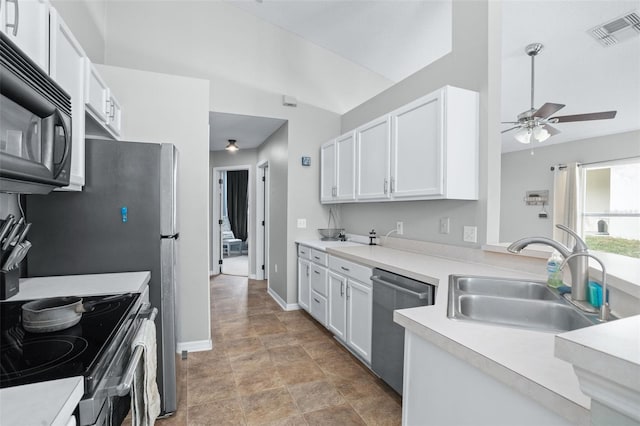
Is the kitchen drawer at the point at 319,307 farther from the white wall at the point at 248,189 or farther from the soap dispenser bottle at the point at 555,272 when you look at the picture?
the white wall at the point at 248,189

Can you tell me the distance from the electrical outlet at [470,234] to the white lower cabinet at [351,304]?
0.76m

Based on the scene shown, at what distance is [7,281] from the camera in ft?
4.59

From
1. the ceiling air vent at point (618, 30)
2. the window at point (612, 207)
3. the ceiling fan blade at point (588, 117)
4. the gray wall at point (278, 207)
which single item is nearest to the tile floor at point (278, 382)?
the gray wall at point (278, 207)

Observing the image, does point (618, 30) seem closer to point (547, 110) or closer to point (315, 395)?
point (547, 110)

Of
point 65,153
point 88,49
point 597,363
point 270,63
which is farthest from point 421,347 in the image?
point 270,63

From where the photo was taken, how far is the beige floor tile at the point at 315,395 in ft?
6.93

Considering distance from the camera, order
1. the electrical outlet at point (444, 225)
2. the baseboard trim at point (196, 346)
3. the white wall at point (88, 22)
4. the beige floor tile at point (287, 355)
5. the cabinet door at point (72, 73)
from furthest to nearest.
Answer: the baseboard trim at point (196, 346)
the beige floor tile at point (287, 355)
the electrical outlet at point (444, 225)
the white wall at point (88, 22)
the cabinet door at point (72, 73)

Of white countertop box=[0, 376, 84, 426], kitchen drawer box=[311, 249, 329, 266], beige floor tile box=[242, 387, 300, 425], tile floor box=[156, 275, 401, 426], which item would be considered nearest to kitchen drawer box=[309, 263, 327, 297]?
kitchen drawer box=[311, 249, 329, 266]

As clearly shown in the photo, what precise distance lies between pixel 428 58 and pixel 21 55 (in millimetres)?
4107

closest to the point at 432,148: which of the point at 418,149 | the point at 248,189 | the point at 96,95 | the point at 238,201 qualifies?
the point at 418,149

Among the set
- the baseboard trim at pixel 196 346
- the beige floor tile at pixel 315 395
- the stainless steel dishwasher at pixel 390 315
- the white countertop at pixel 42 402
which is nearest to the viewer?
the white countertop at pixel 42 402

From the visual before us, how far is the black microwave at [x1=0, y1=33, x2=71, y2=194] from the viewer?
87 cm

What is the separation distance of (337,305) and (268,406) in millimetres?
1037

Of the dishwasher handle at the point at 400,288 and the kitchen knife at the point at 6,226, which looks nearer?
the kitchen knife at the point at 6,226
